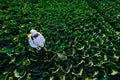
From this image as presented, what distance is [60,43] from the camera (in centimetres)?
670

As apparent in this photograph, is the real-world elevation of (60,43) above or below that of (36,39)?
below

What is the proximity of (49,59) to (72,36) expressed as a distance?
161cm

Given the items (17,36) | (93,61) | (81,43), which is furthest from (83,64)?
(17,36)

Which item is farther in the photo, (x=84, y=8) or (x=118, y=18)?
(x=84, y=8)

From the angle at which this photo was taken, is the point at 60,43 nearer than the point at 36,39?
No

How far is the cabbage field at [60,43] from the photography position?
540 cm

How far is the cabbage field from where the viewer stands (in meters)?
5.40

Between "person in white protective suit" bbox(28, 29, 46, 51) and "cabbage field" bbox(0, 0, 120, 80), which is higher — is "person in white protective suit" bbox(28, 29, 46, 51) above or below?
above

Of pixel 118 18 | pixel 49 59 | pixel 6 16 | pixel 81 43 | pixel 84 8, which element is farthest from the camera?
pixel 84 8

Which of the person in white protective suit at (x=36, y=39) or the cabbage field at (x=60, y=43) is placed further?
the cabbage field at (x=60, y=43)

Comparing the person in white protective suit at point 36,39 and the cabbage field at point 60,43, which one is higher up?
the person in white protective suit at point 36,39

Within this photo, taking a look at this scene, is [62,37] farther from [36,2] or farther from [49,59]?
[36,2]

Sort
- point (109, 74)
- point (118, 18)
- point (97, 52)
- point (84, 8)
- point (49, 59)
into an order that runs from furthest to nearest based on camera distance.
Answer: point (84, 8) < point (118, 18) < point (97, 52) < point (49, 59) < point (109, 74)

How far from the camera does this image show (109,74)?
540 cm
